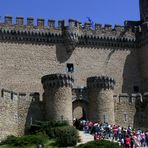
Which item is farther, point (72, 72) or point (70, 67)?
point (70, 67)

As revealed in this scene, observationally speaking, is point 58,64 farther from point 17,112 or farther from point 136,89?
point 17,112

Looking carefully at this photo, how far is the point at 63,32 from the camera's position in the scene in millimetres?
52562

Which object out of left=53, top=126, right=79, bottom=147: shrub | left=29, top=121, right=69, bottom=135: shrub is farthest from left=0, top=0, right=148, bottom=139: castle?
left=53, top=126, right=79, bottom=147: shrub

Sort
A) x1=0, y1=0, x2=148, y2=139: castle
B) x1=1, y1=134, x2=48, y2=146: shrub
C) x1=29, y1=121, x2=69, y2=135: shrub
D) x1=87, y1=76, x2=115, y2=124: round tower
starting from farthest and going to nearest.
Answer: x1=87, y1=76, x2=115, y2=124: round tower → x1=0, y1=0, x2=148, y2=139: castle → x1=29, y1=121, x2=69, y2=135: shrub → x1=1, y1=134, x2=48, y2=146: shrub

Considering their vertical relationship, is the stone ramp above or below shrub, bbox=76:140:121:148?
above

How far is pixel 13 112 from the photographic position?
41625mm

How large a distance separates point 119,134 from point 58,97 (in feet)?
27.4

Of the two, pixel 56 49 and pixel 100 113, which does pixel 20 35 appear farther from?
pixel 100 113

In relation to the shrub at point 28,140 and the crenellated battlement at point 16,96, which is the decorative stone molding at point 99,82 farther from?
the shrub at point 28,140

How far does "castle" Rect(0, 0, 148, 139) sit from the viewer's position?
4300cm

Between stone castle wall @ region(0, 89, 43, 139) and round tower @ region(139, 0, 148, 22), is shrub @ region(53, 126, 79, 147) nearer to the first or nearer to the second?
stone castle wall @ region(0, 89, 43, 139)

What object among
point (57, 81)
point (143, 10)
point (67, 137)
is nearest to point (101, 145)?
point (67, 137)

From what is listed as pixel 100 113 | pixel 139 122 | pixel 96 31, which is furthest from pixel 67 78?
pixel 96 31

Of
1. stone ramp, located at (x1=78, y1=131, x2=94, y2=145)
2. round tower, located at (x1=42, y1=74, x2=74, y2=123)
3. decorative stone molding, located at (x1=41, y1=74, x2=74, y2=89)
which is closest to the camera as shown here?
stone ramp, located at (x1=78, y1=131, x2=94, y2=145)
